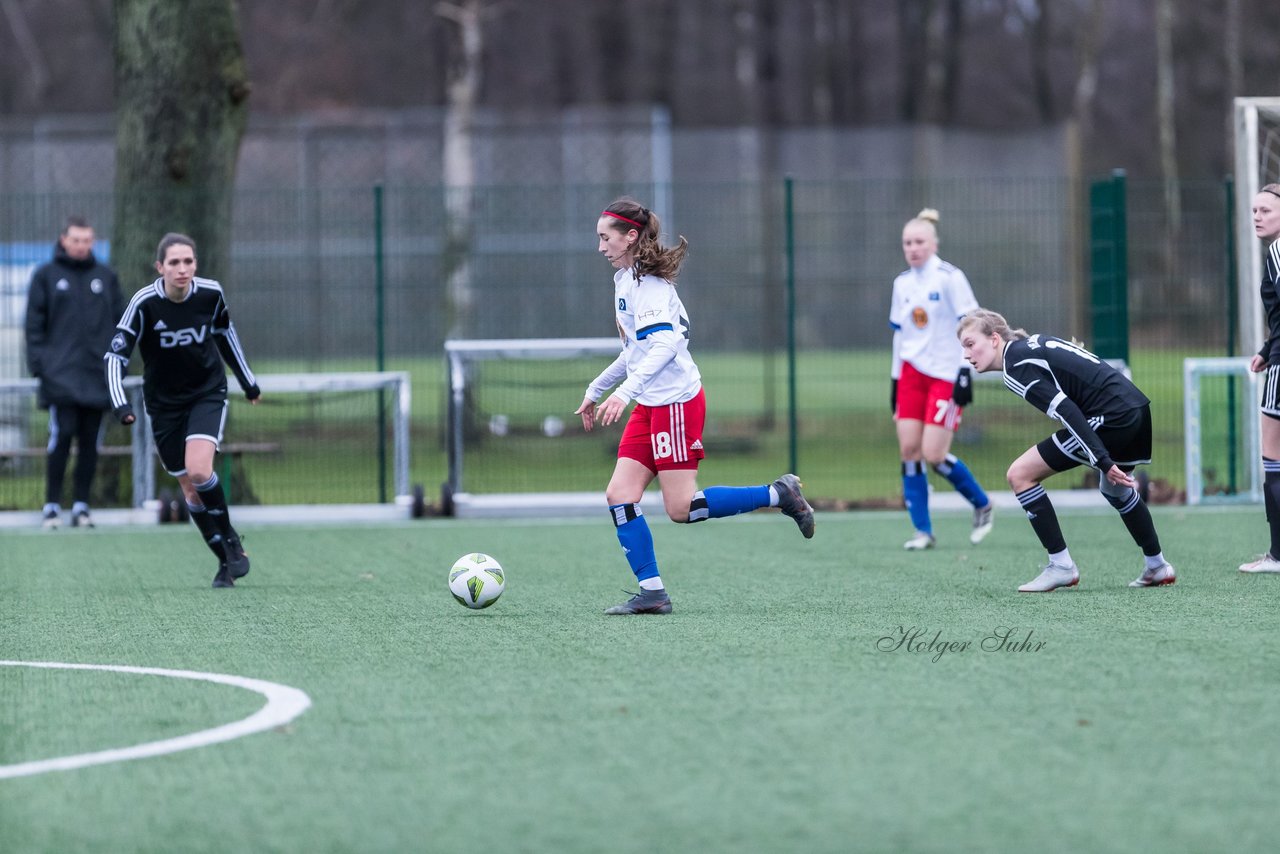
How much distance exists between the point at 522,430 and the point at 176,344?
656cm

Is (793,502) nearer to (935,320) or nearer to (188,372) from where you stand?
(935,320)

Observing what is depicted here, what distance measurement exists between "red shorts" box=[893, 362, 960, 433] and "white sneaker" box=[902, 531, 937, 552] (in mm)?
695

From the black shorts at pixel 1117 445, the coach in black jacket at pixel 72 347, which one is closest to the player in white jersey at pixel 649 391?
the black shorts at pixel 1117 445

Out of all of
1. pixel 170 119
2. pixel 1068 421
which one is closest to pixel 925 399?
pixel 1068 421

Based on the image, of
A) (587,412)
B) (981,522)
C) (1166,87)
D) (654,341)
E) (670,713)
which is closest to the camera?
(670,713)

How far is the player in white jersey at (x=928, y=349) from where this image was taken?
1029 centimetres

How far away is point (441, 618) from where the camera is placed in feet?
24.8

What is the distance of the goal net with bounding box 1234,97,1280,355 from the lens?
486 inches

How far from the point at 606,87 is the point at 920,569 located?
3261 centimetres

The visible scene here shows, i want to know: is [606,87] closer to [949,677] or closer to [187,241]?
[187,241]

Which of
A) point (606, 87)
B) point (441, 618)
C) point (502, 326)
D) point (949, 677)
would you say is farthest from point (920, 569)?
point (606, 87)

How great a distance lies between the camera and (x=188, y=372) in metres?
9.04

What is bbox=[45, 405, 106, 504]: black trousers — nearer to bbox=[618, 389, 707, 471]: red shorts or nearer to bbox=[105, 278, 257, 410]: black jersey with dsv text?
bbox=[105, 278, 257, 410]: black jersey with dsv text

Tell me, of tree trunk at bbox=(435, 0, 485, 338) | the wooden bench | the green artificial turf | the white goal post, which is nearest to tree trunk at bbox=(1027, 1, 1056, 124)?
tree trunk at bbox=(435, 0, 485, 338)
